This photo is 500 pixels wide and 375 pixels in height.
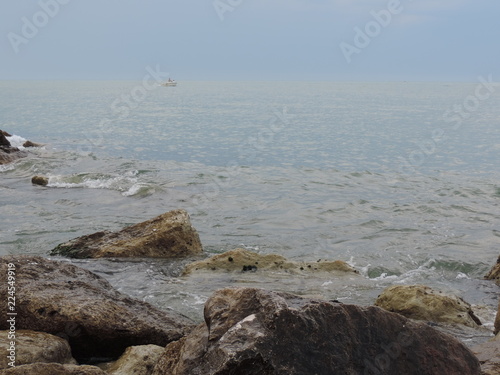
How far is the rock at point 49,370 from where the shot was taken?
193 inches

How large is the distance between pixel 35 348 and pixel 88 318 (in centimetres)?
84

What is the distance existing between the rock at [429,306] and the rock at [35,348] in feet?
16.9

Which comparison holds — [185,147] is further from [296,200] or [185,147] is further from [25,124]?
[25,124]

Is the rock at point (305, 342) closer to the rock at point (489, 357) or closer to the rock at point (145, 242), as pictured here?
the rock at point (489, 357)

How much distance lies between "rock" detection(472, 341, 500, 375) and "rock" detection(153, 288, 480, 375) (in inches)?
20.5

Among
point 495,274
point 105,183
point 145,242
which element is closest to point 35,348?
point 145,242

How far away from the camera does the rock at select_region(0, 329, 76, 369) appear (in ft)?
19.0

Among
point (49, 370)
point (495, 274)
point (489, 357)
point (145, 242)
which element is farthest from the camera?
point (145, 242)

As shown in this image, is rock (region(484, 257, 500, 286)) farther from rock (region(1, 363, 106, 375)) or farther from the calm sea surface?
rock (region(1, 363, 106, 375))

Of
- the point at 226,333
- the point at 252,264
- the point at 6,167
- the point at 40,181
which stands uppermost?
the point at 226,333

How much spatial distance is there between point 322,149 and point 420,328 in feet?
111

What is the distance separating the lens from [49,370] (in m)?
4.99

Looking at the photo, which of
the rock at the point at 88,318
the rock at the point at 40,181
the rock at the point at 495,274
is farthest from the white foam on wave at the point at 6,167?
the rock at the point at 495,274

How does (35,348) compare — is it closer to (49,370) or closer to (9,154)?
(49,370)
